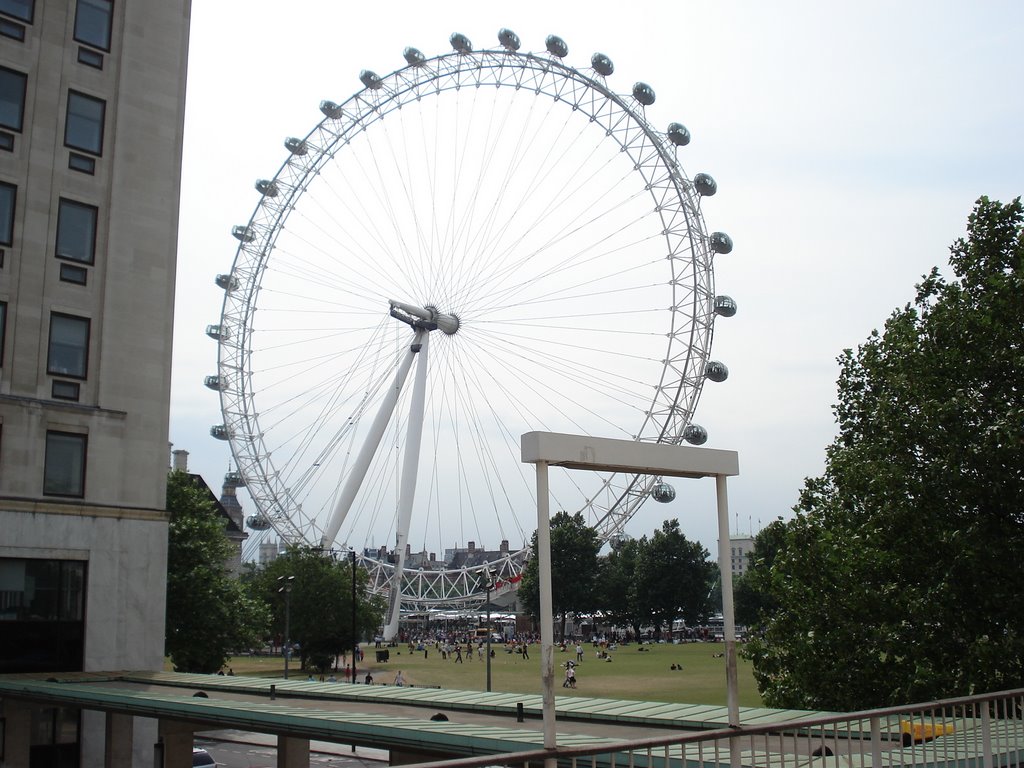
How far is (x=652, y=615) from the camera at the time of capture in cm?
11631

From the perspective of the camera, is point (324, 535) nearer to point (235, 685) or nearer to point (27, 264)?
point (27, 264)

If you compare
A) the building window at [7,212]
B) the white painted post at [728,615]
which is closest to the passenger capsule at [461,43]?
the building window at [7,212]

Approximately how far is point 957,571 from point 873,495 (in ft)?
11.7

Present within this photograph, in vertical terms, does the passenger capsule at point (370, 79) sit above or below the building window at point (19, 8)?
above

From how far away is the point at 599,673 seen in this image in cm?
6450

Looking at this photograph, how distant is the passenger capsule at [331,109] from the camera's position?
6494 centimetres

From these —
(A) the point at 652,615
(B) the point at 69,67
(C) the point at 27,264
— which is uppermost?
(B) the point at 69,67

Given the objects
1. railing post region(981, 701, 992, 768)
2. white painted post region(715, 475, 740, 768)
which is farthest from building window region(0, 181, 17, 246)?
railing post region(981, 701, 992, 768)

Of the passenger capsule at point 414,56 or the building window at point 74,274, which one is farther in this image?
the passenger capsule at point 414,56

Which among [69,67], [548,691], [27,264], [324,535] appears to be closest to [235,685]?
[27,264]

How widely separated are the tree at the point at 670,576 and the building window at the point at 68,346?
92194 millimetres

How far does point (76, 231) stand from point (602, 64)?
37.5m

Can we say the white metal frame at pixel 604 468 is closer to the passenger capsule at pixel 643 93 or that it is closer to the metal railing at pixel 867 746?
the metal railing at pixel 867 746

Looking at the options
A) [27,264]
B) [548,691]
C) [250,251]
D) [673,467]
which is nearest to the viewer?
[548,691]
